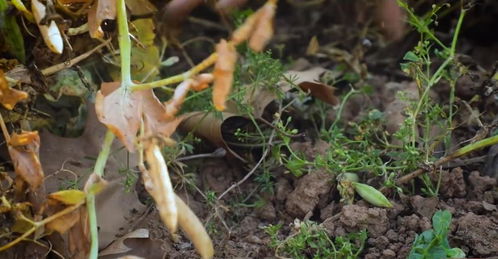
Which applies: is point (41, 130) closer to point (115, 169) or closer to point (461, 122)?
point (115, 169)

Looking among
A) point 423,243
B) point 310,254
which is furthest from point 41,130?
point 423,243

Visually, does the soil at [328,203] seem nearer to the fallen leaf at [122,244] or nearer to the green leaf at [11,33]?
the fallen leaf at [122,244]

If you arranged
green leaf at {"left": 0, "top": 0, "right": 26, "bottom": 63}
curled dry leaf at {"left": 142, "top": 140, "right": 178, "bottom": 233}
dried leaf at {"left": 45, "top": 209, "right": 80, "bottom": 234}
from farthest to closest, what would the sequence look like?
green leaf at {"left": 0, "top": 0, "right": 26, "bottom": 63} < dried leaf at {"left": 45, "top": 209, "right": 80, "bottom": 234} < curled dry leaf at {"left": 142, "top": 140, "right": 178, "bottom": 233}

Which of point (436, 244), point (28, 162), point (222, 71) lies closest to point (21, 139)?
point (28, 162)

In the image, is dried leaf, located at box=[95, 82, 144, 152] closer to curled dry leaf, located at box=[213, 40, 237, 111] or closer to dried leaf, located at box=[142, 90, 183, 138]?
dried leaf, located at box=[142, 90, 183, 138]

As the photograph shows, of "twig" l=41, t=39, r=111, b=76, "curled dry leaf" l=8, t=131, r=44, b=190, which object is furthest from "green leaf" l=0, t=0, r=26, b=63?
"curled dry leaf" l=8, t=131, r=44, b=190
